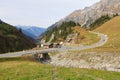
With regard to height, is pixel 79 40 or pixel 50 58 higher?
pixel 79 40

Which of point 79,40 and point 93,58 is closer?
point 93,58

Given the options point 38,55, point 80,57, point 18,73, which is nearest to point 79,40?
point 38,55

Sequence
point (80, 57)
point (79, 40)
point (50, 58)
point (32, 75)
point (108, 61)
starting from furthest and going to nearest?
point (79, 40) → point (50, 58) → point (80, 57) → point (108, 61) → point (32, 75)

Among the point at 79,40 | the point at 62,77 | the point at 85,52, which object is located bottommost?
the point at 62,77

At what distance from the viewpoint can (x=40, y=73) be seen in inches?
1996

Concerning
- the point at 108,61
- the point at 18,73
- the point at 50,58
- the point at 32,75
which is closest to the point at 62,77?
the point at 32,75

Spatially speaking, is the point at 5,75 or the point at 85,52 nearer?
the point at 5,75

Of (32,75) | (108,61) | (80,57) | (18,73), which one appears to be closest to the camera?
(32,75)

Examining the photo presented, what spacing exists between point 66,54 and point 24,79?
56789 millimetres

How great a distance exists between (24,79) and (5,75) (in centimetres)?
605

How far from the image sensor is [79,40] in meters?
162

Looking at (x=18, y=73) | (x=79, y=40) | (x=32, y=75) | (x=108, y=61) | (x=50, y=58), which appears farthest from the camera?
(x=79, y=40)

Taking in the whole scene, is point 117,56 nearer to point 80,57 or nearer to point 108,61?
point 108,61

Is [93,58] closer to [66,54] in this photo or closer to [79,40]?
[66,54]
